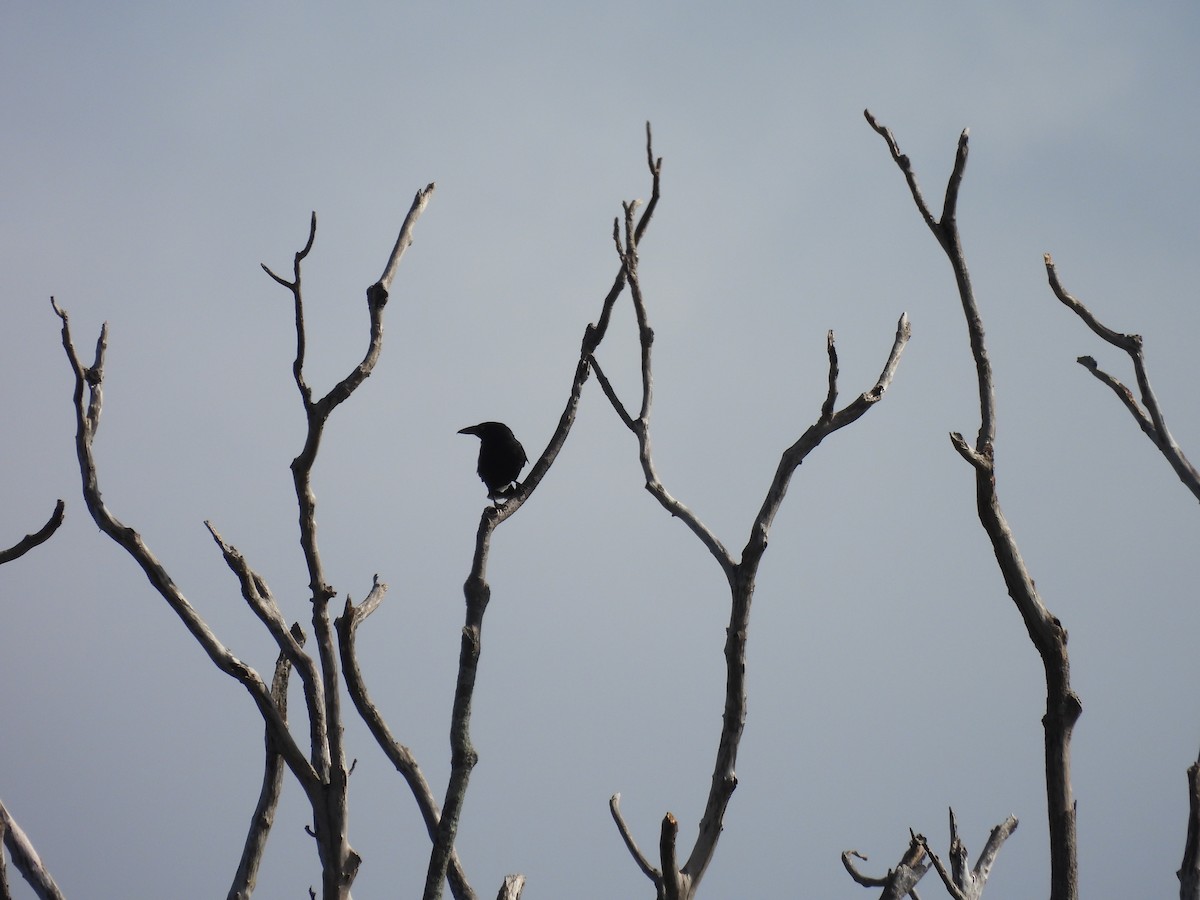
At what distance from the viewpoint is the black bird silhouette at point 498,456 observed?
8.52 metres

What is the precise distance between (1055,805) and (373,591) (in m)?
3.47

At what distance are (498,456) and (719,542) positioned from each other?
3.86 meters

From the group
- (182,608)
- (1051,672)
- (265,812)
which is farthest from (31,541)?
(1051,672)

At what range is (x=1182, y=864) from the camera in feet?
12.3

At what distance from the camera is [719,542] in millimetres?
4898

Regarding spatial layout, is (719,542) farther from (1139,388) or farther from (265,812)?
(265,812)

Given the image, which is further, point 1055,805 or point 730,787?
point 730,787

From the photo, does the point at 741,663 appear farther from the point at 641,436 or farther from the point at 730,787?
the point at 641,436

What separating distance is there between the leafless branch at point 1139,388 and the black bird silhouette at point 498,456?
4.65m

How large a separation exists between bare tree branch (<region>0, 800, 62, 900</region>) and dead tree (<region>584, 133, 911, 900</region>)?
105 inches

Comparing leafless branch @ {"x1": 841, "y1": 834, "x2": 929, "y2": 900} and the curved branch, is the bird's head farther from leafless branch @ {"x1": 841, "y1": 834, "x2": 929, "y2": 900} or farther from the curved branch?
leafless branch @ {"x1": 841, "y1": 834, "x2": 929, "y2": 900}

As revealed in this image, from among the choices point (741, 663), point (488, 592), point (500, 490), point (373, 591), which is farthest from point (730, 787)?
point (500, 490)

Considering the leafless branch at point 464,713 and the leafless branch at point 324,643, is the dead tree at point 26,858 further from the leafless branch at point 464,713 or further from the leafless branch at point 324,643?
the leafless branch at point 464,713

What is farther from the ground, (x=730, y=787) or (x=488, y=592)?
(x=488, y=592)
